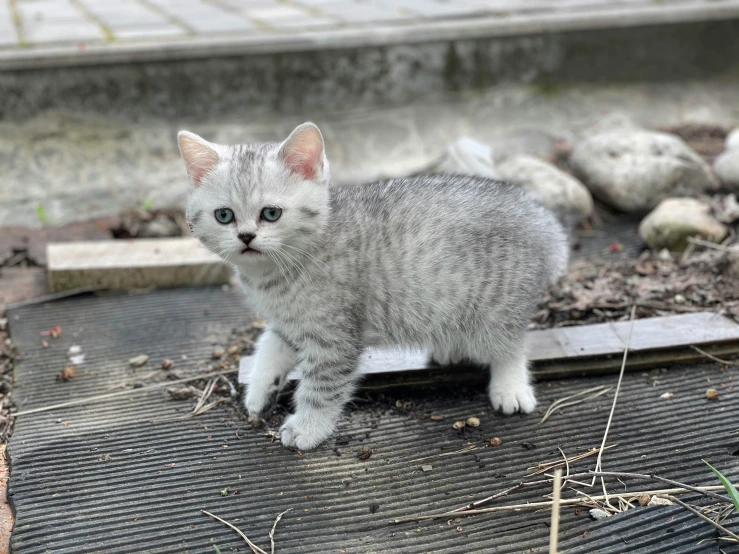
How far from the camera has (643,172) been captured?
4.77m

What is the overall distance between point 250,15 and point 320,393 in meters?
4.42

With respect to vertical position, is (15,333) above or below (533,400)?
below

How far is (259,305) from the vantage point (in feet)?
9.48

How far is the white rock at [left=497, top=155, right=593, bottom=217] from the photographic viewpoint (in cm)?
462

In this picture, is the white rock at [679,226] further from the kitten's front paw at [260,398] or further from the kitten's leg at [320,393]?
the kitten's front paw at [260,398]

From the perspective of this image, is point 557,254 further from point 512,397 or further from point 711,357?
point 711,357

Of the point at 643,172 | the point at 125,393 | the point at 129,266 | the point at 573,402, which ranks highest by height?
the point at 643,172

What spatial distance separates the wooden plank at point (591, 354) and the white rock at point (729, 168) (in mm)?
1886

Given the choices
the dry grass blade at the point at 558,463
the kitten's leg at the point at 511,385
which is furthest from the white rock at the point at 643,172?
the dry grass blade at the point at 558,463

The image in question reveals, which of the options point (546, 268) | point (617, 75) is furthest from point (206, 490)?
point (617, 75)

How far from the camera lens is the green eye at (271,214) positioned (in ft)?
8.54

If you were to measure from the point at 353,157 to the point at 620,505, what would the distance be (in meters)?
3.60

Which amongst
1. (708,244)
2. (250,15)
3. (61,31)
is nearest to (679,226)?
(708,244)

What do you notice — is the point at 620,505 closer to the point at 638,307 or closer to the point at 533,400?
the point at 533,400
